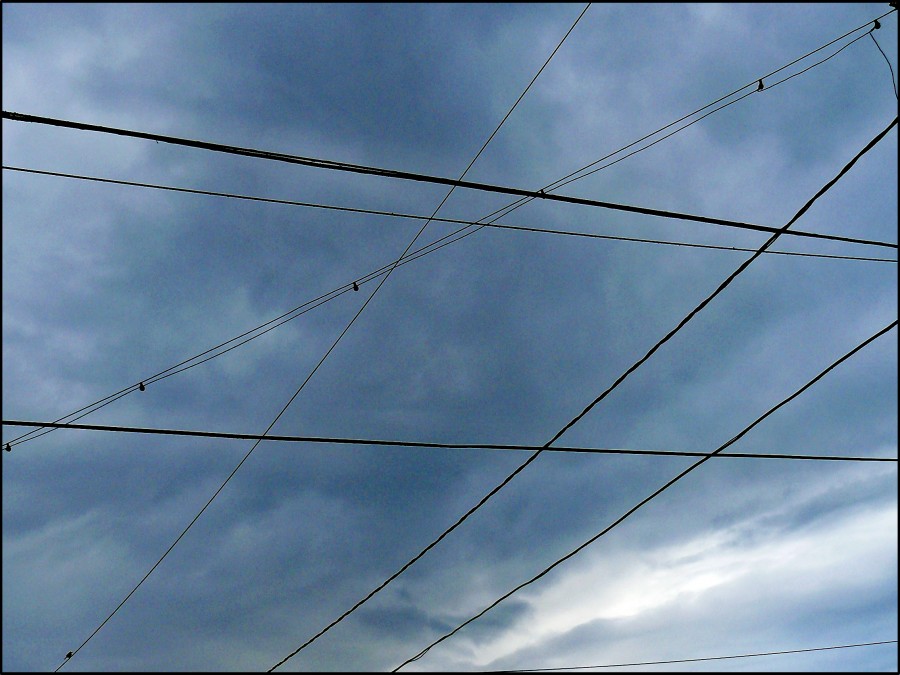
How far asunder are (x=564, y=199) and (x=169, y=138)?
10.7 ft

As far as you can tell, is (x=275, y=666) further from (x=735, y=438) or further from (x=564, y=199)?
(x=564, y=199)

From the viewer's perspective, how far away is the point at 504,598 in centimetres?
1056

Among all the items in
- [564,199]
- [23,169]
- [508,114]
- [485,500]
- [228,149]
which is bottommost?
[485,500]

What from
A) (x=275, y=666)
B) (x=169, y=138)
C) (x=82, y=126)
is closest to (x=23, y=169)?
(x=82, y=126)

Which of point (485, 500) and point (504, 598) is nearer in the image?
point (485, 500)

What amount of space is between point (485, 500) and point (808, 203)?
5371 millimetres

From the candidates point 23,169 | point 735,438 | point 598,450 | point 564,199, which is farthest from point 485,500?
point 23,169

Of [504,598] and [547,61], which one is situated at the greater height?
[547,61]

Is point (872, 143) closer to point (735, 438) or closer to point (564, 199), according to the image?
point (564, 199)

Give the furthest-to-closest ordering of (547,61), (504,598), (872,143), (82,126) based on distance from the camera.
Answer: (504,598)
(547,61)
(872,143)
(82,126)

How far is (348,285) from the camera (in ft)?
30.9

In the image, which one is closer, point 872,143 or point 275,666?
point 872,143

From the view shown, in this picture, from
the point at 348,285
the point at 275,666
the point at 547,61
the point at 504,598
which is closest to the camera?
the point at 547,61

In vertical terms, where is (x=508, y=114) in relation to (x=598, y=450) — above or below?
above
